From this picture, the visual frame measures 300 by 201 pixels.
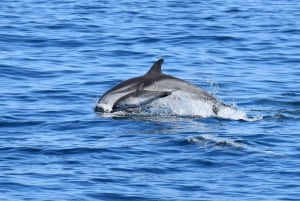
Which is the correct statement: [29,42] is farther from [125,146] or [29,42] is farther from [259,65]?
[125,146]

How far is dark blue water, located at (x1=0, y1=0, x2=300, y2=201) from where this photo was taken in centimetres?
1633

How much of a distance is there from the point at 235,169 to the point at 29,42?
51.3 feet

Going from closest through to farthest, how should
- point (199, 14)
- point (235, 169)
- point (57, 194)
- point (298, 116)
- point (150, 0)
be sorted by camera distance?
1. point (57, 194)
2. point (235, 169)
3. point (298, 116)
4. point (199, 14)
5. point (150, 0)

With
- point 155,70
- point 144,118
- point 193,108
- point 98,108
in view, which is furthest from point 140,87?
point 193,108

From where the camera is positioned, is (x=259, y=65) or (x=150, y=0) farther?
(x=150, y=0)

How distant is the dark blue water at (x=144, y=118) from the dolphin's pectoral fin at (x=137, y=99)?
449 millimetres

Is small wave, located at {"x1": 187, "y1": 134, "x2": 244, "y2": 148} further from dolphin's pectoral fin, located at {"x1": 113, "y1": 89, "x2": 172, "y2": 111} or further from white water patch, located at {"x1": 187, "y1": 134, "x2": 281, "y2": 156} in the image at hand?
dolphin's pectoral fin, located at {"x1": 113, "y1": 89, "x2": 172, "y2": 111}

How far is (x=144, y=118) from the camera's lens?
21438 mm

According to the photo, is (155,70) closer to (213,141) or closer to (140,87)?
(140,87)

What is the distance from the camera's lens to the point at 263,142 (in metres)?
19.0

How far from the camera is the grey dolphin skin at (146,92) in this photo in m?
21.7

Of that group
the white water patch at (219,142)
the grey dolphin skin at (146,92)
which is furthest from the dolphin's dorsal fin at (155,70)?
the white water patch at (219,142)

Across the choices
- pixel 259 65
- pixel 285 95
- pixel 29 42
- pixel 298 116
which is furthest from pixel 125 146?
pixel 29 42

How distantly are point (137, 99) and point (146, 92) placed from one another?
0.79 feet
